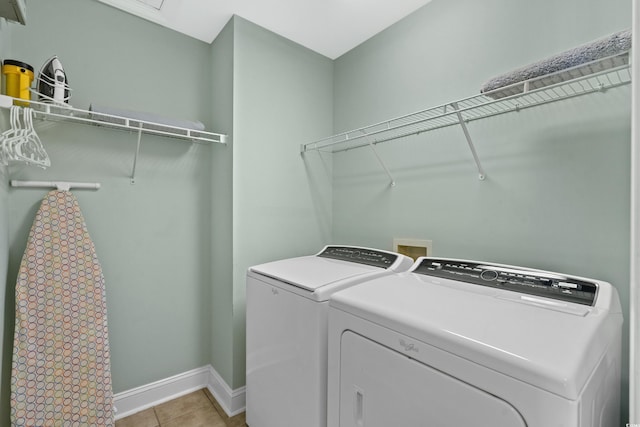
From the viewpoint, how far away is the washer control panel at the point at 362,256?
157cm

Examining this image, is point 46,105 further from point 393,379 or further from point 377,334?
point 393,379

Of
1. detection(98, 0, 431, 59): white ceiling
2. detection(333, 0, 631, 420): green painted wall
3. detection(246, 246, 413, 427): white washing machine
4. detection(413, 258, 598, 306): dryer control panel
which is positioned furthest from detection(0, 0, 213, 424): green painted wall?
detection(413, 258, 598, 306): dryer control panel

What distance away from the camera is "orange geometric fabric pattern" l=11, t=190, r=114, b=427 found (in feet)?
4.54

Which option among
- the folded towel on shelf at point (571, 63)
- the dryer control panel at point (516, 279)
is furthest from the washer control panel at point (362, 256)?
the folded towel on shelf at point (571, 63)

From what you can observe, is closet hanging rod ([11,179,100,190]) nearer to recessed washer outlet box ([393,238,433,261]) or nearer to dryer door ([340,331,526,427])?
dryer door ([340,331,526,427])

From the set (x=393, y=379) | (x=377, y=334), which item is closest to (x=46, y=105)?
(x=377, y=334)

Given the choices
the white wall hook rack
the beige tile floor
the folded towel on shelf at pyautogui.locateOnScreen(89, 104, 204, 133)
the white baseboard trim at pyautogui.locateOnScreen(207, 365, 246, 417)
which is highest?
the folded towel on shelf at pyautogui.locateOnScreen(89, 104, 204, 133)

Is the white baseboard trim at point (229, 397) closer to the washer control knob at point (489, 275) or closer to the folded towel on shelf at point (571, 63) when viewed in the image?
the washer control knob at point (489, 275)

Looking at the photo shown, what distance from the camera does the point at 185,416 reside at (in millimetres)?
1782

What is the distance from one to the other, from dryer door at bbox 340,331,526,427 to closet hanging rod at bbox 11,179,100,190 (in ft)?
5.46

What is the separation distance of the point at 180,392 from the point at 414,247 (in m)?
1.88

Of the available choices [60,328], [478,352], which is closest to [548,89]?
[478,352]

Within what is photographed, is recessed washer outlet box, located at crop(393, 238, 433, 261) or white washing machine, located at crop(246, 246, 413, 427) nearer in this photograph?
white washing machine, located at crop(246, 246, 413, 427)

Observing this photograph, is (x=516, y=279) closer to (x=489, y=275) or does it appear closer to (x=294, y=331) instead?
(x=489, y=275)
